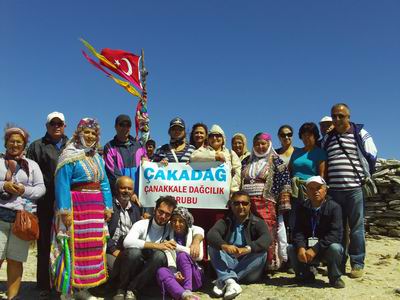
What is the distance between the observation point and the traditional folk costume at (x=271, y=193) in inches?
213

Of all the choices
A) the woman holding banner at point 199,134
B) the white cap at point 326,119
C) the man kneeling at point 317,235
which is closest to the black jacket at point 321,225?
the man kneeling at point 317,235

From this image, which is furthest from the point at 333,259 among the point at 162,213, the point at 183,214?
the point at 162,213

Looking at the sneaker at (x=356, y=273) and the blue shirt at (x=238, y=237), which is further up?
the blue shirt at (x=238, y=237)

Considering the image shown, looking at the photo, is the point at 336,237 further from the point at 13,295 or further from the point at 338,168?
the point at 13,295

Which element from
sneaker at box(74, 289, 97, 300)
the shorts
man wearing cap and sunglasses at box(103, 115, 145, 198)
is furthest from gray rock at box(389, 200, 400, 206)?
the shorts

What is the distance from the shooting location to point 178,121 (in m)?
5.68

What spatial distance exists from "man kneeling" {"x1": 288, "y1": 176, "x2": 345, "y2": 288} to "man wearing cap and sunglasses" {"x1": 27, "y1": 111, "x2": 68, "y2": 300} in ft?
11.1

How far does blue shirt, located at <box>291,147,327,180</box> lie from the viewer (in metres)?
5.54

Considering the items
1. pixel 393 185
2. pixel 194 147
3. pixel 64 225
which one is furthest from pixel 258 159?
pixel 393 185

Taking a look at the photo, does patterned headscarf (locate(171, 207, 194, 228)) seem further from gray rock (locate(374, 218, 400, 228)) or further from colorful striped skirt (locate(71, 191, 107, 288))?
gray rock (locate(374, 218, 400, 228))

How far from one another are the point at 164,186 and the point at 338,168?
261 centimetres

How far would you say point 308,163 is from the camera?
18.2 feet

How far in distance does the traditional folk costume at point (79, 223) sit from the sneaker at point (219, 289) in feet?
4.63

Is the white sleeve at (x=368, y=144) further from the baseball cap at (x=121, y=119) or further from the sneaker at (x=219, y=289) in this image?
the baseball cap at (x=121, y=119)
